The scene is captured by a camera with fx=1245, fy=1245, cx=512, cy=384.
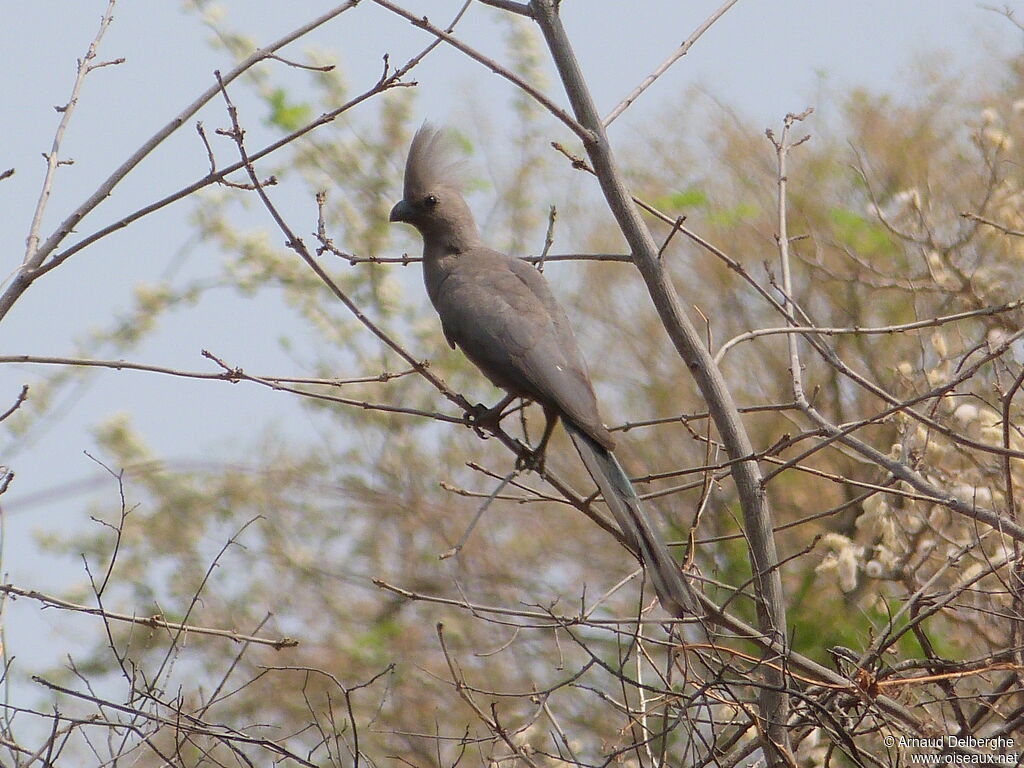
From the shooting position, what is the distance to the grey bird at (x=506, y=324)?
3.88m

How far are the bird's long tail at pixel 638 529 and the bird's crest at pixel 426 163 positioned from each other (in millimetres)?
1484

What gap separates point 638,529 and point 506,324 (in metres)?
1.15

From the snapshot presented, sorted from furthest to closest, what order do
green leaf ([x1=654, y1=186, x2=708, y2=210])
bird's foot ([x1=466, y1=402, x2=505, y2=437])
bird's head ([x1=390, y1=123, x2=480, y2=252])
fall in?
green leaf ([x1=654, y1=186, x2=708, y2=210])
bird's head ([x1=390, y1=123, x2=480, y2=252])
bird's foot ([x1=466, y1=402, x2=505, y2=437])

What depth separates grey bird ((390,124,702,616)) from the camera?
12.7 ft

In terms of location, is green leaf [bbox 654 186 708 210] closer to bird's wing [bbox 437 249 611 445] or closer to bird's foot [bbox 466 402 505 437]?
bird's wing [bbox 437 249 611 445]

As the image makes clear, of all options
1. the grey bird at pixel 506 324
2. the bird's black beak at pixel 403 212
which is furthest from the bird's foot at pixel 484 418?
the bird's black beak at pixel 403 212

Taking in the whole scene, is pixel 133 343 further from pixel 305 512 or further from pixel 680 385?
pixel 680 385

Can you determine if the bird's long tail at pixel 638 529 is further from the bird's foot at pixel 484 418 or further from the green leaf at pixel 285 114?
the green leaf at pixel 285 114

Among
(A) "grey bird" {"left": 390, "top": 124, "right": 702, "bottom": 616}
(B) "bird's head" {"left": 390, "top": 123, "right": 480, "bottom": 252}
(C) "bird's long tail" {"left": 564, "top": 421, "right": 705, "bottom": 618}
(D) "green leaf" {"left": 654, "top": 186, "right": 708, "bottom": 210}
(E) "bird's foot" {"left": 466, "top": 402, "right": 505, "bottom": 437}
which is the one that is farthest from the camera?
(D) "green leaf" {"left": 654, "top": 186, "right": 708, "bottom": 210}

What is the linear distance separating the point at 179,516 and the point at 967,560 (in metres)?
6.40

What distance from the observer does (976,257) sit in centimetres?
729

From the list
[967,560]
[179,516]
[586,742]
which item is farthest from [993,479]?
[179,516]

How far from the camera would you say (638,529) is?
11.7ft

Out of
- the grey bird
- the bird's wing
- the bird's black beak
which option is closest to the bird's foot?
the grey bird
